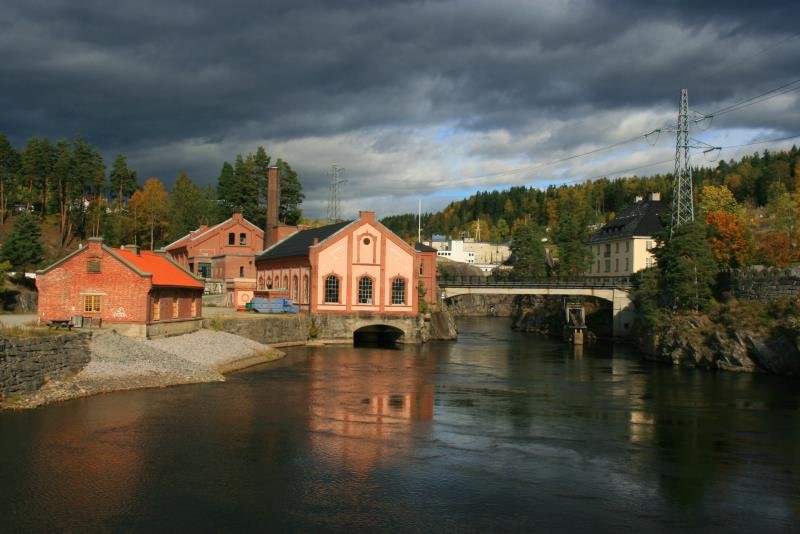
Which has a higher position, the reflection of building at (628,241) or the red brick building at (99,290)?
the reflection of building at (628,241)

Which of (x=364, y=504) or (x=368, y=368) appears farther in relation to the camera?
(x=368, y=368)

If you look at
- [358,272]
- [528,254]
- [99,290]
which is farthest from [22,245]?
[528,254]

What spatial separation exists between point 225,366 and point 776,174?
5341 inches

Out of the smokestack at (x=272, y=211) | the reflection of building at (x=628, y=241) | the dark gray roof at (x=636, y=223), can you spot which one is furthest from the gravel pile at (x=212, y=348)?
the dark gray roof at (x=636, y=223)

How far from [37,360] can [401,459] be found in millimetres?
16424

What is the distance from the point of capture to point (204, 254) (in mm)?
79438

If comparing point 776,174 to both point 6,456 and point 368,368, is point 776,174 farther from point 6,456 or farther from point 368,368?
point 6,456

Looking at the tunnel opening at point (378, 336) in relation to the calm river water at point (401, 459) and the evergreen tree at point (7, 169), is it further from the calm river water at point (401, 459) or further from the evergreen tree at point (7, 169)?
the evergreen tree at point (7, 169)

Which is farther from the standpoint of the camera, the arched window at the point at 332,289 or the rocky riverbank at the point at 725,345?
the arched window at the point at 332,289

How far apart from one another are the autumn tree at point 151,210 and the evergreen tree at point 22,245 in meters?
25.7

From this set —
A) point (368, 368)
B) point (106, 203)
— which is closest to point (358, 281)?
point (368, 368)

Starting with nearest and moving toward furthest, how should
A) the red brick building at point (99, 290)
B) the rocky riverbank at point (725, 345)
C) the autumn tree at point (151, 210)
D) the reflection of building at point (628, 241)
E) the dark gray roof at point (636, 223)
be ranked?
the red brick building at point (99, 290) < the rocky riverbank at point (725, 345) < the reflection of building at point (628, 241) < the dark gray roof at point (636, 223) < the autumn tree at point (151, 210)

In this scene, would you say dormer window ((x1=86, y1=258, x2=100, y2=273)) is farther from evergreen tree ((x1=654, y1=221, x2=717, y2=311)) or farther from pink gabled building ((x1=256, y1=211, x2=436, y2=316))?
evergreen tree ((x1=654, y1=221, x2=717, y2=311))

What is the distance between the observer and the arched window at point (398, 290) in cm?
6034
